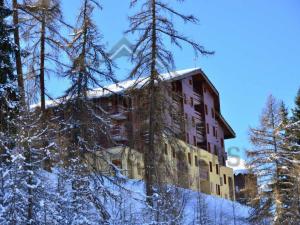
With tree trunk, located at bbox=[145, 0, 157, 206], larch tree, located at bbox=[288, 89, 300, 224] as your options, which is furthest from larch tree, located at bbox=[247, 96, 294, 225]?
tree trunk, located at bbox=[145, 0, 157, 206]

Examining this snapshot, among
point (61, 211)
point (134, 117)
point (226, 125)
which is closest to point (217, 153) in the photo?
point (226, 125)

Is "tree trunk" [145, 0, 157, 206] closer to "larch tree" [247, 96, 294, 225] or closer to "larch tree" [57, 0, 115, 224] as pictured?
"larch tree" [57, 0, 115, 224]

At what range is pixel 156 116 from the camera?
24.5m

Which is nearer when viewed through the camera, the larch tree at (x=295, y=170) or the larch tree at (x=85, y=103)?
the larch tree at (x=85, y=103)

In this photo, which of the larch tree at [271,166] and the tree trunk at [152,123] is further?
the larch tree at [271,166]

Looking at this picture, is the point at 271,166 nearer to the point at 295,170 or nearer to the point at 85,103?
the point at 295,170

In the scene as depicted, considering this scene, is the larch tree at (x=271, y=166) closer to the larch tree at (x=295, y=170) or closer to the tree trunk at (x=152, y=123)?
the larch tree at (x=295, y=170)

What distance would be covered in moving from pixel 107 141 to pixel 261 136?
41.8 feet

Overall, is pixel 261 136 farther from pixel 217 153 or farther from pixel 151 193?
pixel 217 153

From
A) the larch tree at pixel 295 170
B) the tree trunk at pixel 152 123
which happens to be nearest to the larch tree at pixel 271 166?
the larch tree at pixel 295 170

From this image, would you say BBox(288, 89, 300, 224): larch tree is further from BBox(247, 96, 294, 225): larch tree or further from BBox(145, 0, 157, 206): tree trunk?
BBox(145, 0, 157, 206): tree trunk

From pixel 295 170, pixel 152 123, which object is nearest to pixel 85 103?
pixel 152 123

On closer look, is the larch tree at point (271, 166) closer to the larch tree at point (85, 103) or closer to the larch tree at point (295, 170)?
the larch tree at point (295, 170)

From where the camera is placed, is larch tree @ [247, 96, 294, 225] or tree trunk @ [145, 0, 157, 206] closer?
tree trunk @ [145, 0, 157, 206]
